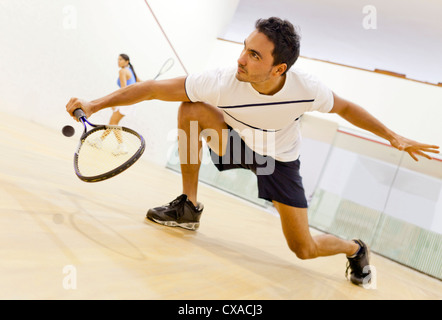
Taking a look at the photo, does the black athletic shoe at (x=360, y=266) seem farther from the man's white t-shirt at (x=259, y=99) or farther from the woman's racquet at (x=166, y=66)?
the woman's racquet at (x=166, y=66)

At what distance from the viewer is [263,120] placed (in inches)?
56.6

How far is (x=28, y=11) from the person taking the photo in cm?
332

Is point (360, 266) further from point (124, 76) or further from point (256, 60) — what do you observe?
point (124, 76)

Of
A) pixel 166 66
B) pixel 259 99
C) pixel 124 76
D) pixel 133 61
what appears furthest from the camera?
pixel 166 66

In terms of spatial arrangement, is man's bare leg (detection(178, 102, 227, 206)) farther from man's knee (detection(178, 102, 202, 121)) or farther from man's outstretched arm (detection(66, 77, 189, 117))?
man's outstretched arm (detection(66, 77, 189, 117))

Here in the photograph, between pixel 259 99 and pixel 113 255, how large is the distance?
0.71 metres

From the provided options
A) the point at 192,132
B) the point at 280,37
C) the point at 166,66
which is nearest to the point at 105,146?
the point at 192,132

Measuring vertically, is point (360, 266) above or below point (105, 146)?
below

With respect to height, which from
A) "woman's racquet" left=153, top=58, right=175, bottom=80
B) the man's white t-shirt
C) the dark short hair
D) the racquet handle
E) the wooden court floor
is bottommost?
the wooden court floor

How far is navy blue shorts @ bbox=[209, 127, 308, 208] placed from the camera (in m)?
1.50

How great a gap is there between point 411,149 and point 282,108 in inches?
18.2

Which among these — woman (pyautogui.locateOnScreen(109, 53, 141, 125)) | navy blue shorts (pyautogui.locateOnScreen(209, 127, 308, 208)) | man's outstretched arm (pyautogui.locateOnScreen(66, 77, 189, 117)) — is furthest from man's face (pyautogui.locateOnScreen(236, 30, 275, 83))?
woman (pyautogui.locateOnScreen(109, 53, 141, 125))

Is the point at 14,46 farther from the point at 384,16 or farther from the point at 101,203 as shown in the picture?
the point at 384,16

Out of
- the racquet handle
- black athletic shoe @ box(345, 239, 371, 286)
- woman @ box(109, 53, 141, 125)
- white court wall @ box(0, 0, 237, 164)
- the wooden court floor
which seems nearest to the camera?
the wooden court floor
